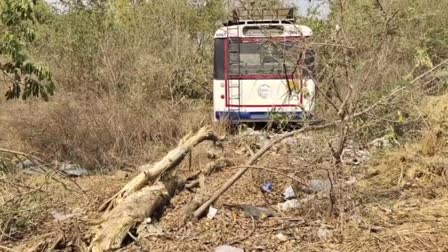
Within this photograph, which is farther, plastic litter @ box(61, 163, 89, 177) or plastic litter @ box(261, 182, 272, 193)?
plastic litter @ box(61, 163, 89, 177)

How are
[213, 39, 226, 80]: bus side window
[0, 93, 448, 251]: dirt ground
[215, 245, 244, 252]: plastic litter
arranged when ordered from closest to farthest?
[215, 245, 244, 252]: plastic litter
[0, 93, 448, 251]: dirt ground
[213, 39, 226, 80]: bus side window

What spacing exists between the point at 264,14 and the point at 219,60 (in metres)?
4.50

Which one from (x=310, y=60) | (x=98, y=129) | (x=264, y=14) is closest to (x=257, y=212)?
(x=310, y=60)

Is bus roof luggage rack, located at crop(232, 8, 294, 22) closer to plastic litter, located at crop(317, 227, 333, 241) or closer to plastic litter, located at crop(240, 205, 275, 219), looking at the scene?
plastic litter, located at crop(240, 205, 275, 219)

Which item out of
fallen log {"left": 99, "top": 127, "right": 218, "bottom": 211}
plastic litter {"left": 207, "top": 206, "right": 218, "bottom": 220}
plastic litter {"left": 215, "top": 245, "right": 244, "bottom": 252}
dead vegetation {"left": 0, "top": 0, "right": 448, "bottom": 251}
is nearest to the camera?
plastic litter {"left": 215, "top": 245, "right": 244, "bottom": 252}

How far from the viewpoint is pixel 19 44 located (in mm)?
6367

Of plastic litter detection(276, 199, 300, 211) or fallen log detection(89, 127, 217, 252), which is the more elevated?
fallen log detection(89, 127, 217, 252)

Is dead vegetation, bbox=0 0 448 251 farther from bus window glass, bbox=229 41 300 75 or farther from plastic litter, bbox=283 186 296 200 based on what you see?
bus window glass, bbox=229 41 300 75

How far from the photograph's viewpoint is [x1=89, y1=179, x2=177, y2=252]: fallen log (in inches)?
191

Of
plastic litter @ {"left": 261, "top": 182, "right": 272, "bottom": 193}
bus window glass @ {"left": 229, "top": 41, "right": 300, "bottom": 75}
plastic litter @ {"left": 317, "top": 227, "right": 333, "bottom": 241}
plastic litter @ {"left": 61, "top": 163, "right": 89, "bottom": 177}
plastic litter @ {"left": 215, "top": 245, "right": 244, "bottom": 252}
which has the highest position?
bus window glass @ {"left": 229, "top": 41, "right": 300, "bottom": 75}

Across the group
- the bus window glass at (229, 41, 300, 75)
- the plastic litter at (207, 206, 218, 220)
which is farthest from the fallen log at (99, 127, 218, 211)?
the bus window glass at (229, 41, 300, 75)

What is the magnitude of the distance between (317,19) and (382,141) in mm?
3536

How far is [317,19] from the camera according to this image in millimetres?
5551

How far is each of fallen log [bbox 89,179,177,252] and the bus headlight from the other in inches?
252
